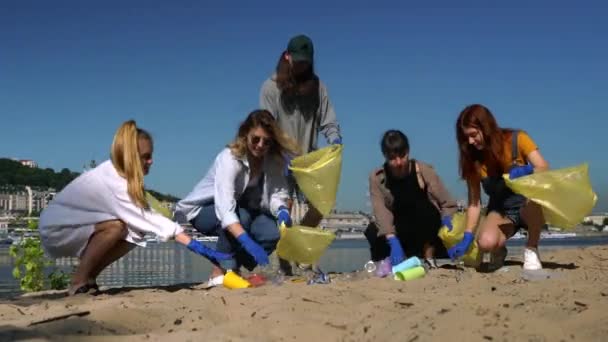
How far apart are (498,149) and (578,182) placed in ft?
1.66

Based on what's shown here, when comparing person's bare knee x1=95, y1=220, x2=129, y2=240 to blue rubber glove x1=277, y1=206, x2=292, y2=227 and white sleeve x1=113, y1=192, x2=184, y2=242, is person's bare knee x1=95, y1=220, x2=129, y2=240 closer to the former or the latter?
white sleeve x1=113, y1=192, x2=184, y2=242

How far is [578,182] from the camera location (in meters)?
3.97

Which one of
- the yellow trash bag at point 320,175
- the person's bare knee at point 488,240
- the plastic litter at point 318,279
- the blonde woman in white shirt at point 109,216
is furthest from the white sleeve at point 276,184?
the person's bare knee at point 488,240

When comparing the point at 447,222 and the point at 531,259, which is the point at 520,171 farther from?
the point at 447,222

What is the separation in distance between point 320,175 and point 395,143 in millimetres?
567

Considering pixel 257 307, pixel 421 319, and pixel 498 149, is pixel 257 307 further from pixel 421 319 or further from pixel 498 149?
pixel 498 149

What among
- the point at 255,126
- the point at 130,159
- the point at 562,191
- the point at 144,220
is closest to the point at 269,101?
the point at 255,126

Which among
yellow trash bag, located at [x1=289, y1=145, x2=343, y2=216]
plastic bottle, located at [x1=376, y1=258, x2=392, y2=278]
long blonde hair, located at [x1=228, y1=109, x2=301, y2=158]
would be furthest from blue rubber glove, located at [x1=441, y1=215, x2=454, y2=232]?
long blonde hair, located at [x1=228, y1=109, x2=301, y2=158]

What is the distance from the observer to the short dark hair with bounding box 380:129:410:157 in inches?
177

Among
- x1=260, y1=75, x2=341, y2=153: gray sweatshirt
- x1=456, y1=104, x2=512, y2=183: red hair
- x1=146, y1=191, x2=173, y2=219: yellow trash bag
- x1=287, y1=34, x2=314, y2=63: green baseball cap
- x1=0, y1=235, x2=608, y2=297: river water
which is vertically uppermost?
x1=287, y1=34, x2=314, y2=63: green baseball cap

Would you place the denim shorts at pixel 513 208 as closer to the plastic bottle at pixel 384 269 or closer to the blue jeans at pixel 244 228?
the plastic bottle at pixel 384 269

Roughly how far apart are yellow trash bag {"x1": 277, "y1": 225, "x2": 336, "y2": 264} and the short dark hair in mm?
737

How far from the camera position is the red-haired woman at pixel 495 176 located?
412 centimetres

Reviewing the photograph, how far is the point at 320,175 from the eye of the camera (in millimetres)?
4398
